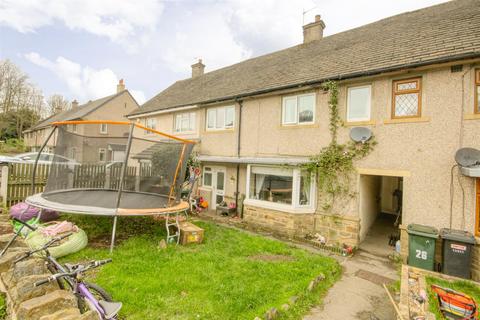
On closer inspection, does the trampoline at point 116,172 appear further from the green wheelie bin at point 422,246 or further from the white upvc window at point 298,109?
the green wheelie bin at point 422,246

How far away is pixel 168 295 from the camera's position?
163 inches

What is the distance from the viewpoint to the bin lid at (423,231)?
19.4ft

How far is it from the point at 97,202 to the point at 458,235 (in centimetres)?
919

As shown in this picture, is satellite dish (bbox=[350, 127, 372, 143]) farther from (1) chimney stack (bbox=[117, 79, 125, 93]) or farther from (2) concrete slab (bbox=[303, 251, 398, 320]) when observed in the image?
(1) chimney stack (bbox=[117, 79, 125, 93])

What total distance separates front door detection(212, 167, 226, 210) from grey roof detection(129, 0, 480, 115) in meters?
3.61

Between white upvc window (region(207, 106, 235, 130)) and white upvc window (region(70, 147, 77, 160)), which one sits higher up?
white upvc window (region(207, 106, 235, 130))

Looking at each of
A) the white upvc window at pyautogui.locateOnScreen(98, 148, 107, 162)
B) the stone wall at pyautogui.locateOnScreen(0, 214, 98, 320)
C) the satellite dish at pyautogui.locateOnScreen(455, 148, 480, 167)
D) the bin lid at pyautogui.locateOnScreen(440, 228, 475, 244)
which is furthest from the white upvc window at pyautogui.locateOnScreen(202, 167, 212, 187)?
the satellite dish at pyautogui.locateOnScreen(455, 148, 480, 167)

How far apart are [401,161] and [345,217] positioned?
2380mm

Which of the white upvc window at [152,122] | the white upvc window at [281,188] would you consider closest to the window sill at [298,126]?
the white upvc window at [281,188]

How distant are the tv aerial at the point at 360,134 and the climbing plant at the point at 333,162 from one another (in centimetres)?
19

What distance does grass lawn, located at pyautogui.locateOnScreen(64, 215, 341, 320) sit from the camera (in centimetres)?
385

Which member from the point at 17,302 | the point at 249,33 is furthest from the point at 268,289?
the point at 249,33

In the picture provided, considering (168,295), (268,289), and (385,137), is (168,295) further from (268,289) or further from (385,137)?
(385,137)

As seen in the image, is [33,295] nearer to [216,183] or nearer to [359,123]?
[359,123]
